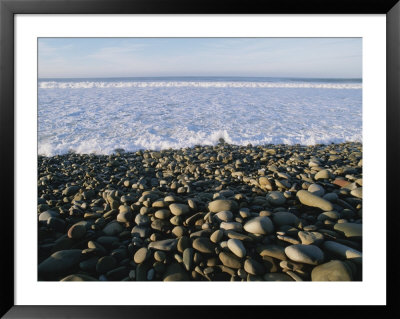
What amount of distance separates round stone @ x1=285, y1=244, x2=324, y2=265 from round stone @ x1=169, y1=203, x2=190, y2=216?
77cm

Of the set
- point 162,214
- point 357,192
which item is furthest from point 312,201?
point 162,214

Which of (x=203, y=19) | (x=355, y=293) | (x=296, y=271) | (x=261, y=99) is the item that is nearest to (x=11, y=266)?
(x=296, y=271)

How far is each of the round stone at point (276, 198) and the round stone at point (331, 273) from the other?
65 cm

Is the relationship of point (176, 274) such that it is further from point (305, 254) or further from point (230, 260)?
point (305, 254)

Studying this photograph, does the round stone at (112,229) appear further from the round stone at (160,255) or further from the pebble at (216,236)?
the pebble at (216,236)

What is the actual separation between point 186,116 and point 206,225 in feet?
13.6

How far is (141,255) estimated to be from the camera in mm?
1692

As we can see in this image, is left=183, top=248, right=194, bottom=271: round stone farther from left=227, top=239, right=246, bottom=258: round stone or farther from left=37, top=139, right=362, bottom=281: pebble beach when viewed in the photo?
left=227, top=239, right=246, bottom=258: round stone

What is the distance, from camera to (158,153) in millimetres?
3799

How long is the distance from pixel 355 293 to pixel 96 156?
330cm

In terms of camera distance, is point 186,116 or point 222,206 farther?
point 186,116

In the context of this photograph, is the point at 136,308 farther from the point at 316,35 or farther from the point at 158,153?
the point at 158,153

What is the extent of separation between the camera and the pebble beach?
1.61 meters

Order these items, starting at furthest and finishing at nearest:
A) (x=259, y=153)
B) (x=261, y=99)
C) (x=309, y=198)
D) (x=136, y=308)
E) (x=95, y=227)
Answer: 1. (x=261, y=99)
2. (x=259, y=153)
3. (x=309, y=198)
4. (x=95, y=227)
5. (x=136, y=308)
